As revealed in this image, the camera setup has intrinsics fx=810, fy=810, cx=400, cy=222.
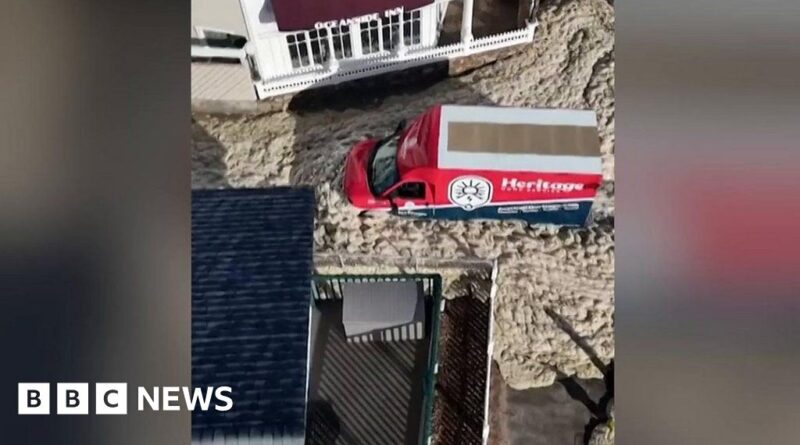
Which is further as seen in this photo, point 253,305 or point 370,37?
point 370,37

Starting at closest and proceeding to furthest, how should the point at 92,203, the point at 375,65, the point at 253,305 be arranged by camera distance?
1. the point at 253,305
2. the point at 92,203
3. the point at 375,65

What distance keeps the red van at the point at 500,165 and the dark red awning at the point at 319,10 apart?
0.69 feet

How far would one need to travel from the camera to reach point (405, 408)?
1405mm

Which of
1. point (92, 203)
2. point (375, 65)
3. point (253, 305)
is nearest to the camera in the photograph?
point (253, 305)

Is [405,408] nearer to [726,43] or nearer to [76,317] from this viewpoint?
[76,317]

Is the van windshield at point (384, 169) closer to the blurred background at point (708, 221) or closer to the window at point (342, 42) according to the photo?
the window at point (342, 42)

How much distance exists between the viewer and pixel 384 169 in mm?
1527

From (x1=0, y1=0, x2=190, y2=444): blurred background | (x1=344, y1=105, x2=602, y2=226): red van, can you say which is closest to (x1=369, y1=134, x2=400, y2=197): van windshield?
(x1=344, y1=105, x2=602, y2=226): red van

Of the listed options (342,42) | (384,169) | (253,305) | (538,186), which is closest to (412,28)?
(342,42)

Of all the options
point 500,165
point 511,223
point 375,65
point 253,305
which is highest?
point 375,65

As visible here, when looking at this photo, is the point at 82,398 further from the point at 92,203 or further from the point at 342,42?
the point at 342,42

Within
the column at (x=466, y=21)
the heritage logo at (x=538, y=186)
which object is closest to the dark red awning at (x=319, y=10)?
the column at (x=466, y=21)

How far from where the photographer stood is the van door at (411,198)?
1.50 m

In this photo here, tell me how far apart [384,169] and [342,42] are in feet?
0.81
